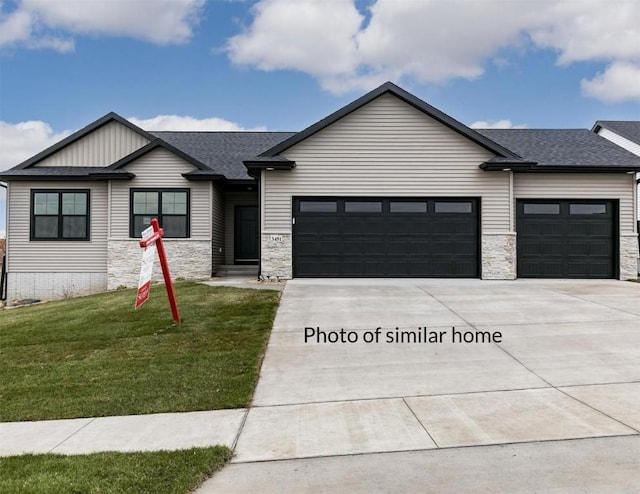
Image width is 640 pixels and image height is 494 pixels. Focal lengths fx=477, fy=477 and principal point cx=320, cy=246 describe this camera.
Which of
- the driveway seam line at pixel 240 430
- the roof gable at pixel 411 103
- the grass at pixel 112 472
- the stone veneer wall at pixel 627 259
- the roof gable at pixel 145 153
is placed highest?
→ the roof gable at pixel 411 103

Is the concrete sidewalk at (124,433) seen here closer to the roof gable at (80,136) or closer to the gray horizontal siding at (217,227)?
the gray horizontal siding at (217,227)

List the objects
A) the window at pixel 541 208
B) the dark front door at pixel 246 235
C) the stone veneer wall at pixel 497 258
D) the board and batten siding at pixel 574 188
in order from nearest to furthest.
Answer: the stone veneer wall at pixel 497 258 < the board and batten siding at pixel 574 188 < the window at pixel 541 208 < the dark front door at pixel 246 235

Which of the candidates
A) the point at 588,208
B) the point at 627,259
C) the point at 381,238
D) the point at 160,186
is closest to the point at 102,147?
the point at 160,186

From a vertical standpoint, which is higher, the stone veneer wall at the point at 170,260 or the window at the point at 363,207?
the window at the point at 363,207

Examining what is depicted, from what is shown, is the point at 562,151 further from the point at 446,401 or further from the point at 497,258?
the point at 446,401

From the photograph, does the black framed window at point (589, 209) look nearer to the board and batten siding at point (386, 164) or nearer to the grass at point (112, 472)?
the board and batten siding at point (386, 164)

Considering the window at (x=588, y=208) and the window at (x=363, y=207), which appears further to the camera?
the window at (x=588, y=208)

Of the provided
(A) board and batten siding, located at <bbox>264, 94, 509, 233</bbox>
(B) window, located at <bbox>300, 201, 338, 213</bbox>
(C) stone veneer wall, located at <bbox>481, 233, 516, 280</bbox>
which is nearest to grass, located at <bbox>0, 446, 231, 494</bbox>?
(A) board and batten siding, located at <bbox>264, 94, 509, 233</bbox>

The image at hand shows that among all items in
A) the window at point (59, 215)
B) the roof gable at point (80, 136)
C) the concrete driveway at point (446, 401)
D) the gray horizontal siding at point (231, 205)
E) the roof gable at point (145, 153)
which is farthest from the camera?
the gray horizontal siding at point (231, 205)

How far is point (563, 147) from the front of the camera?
17047 millimetres

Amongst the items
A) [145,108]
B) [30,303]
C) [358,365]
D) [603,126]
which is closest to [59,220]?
[30,303]

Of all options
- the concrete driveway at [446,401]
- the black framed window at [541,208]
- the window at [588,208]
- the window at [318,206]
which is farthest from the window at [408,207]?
the concrete driveway at [446,401]

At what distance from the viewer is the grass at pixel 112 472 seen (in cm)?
333

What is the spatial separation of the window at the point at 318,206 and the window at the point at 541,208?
6.24 metres
